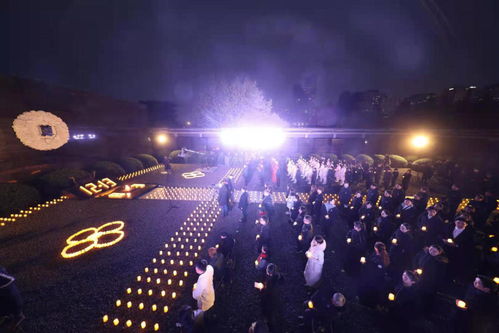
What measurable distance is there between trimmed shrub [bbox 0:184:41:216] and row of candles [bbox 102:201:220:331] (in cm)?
935

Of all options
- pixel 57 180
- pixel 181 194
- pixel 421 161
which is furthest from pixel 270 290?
pixel 421 161

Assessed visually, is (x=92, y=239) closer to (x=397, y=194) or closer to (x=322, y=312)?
(x=322, y=312)

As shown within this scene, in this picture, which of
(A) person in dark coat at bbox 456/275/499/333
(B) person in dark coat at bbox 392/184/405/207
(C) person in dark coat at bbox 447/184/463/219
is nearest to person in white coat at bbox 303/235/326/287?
(A) person in dark coat at bbox 456/275/499/333

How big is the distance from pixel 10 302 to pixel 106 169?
1372cm

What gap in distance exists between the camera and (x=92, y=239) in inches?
347

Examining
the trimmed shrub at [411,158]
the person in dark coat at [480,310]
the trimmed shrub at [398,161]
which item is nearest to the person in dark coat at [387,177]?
the trimmed shrub at [398,161]

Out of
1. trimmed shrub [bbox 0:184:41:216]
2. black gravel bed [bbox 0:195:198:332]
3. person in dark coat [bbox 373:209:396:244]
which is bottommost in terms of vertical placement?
black gravel bed [bbox 0:195:198:332]

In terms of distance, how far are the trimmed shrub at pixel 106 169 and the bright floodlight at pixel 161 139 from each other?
8642 mm

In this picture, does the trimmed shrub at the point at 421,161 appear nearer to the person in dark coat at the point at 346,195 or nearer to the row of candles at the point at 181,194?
the person in dark coat at the point at 346,195

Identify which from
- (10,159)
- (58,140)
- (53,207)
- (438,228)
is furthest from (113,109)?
(438,228)

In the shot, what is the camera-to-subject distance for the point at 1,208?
34.4ft

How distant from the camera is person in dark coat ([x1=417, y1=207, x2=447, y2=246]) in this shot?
6980 mm

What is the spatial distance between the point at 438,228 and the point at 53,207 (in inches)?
733

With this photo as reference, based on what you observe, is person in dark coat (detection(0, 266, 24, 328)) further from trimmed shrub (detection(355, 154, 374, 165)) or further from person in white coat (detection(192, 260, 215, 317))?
trimmed shrub (detection(355, 154, 374, 165))
